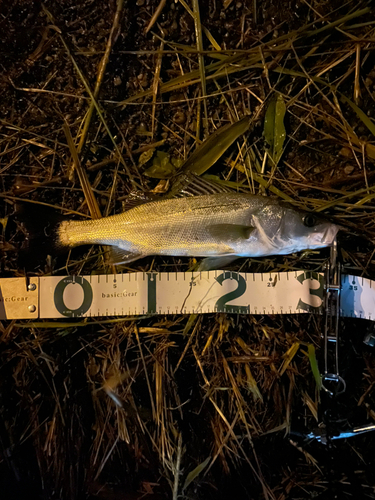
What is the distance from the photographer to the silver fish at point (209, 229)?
2.09m

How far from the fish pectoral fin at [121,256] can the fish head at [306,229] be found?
38.5 inches

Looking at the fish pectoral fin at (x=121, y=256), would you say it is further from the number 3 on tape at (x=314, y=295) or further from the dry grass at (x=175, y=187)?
the number 3 on tape at (x=314, y=295)

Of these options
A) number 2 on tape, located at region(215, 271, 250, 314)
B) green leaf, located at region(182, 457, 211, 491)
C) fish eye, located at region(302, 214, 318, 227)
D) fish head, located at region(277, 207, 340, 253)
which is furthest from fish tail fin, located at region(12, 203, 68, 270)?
green leaf, located at region(182, 457, 211, 491)

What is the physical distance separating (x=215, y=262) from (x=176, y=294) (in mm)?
351

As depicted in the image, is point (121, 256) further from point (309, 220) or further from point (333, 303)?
point (333, 303)

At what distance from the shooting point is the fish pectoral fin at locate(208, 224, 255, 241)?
2117 millimetres

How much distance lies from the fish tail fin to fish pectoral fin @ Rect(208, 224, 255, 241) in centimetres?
107

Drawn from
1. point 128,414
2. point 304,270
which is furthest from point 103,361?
point 304,270

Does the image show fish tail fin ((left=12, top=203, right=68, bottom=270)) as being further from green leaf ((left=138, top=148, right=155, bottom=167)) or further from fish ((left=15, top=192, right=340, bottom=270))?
green leaf ((left=138, top=148, right=155, bottom=167))

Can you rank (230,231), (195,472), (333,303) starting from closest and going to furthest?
(333,303) < (230,231) < (195,472)

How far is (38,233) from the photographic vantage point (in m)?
2.29

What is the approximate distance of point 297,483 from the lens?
2246 mm

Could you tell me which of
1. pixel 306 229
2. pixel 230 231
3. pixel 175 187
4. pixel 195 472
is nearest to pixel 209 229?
pixel 230 231

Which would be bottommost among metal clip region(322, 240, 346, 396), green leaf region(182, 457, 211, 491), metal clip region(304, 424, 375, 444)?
green leaf region(182, 457, 211, 491)
